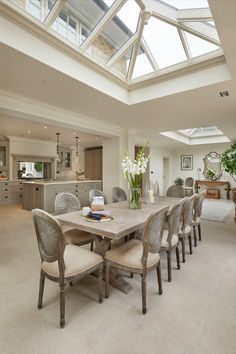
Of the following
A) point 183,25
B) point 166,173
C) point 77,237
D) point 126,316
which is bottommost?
point 126,316

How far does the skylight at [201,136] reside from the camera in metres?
8.32

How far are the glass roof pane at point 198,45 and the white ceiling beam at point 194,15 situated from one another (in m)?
0.35

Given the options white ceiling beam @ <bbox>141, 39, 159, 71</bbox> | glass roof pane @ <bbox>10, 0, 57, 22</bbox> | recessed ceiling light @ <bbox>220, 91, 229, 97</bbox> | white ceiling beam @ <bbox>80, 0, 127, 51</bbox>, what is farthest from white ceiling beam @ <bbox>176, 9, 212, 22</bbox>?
glass roof pane @ <bbox>10, 0, 57, 22</bbox>

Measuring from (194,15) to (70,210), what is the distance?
3.05m

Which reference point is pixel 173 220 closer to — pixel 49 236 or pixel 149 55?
pixel 49 236

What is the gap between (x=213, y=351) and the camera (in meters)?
1.34

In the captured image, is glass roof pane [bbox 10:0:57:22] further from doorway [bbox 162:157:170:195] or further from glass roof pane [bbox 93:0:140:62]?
doorway [bbox 162:157:170:195]

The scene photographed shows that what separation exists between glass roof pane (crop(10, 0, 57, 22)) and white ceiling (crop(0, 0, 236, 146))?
481 millimetres

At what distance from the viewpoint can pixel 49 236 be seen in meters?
1.56

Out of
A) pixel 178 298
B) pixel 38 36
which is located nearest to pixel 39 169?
pixel 38 36

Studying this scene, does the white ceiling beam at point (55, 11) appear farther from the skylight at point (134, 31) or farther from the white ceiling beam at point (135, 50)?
the white ceiling beam at point (135, 50)

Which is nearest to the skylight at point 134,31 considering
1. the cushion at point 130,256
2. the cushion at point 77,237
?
the cushion at point 77,237

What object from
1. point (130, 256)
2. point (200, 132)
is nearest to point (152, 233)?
point (130, 256)

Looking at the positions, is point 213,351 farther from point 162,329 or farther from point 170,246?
point 170,246
